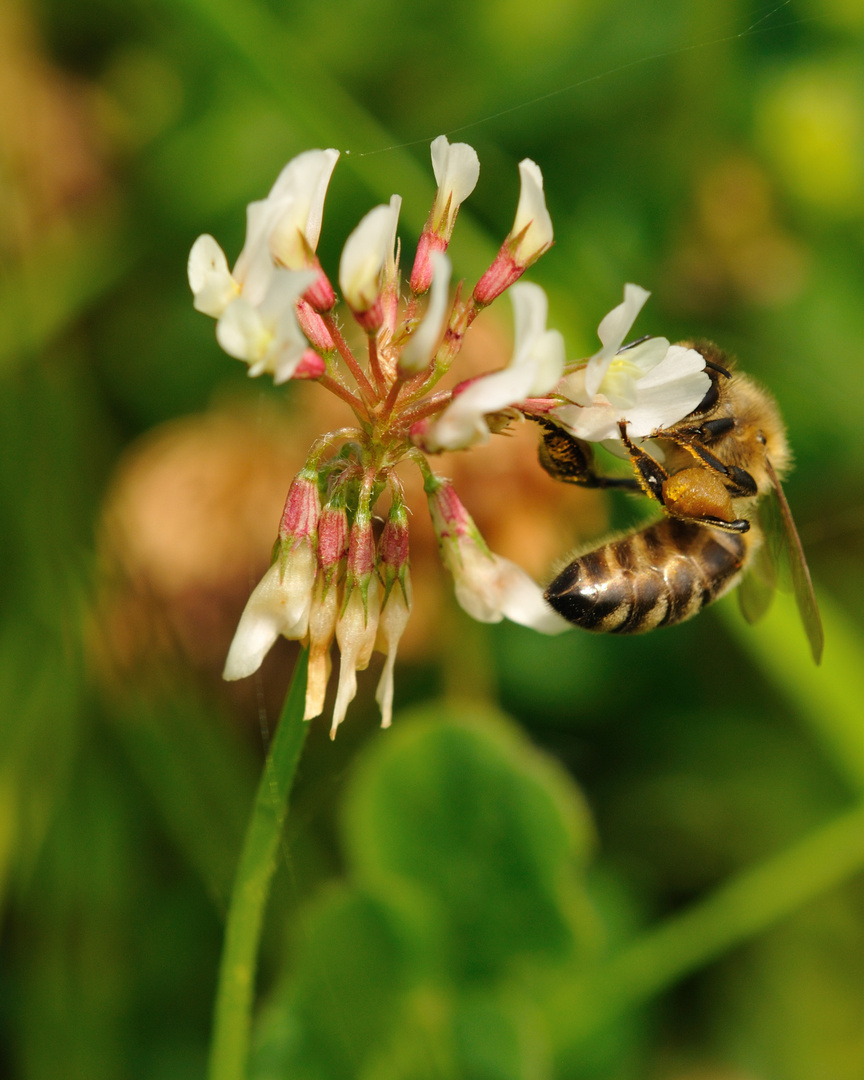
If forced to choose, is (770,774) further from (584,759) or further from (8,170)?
(8,170)

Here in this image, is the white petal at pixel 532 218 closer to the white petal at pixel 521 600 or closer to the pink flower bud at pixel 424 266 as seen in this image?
the pink flower bud at pixel 424 266

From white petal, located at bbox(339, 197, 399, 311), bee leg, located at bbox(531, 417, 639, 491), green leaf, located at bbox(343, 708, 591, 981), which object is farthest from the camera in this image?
green leaf, located at bbox(343, 708, 591, 981)

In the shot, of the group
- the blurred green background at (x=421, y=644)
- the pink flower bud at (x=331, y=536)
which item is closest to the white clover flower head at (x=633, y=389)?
the pink flower bud at (x=331, y=536)

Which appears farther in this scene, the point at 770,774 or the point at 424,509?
the point at 770,774

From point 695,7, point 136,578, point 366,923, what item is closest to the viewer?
point 366,923

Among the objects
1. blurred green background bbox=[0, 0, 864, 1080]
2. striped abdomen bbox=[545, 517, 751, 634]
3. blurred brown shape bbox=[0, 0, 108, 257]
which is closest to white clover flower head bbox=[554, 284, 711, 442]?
striped abdomen bbox=[545, 517, 751, 634]

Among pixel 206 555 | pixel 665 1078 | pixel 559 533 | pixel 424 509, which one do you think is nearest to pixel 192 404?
Answer: pixel 206 555

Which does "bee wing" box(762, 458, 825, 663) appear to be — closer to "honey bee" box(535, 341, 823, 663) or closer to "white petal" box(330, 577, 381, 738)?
"honey bee" box(535, 341, 823, 663)
